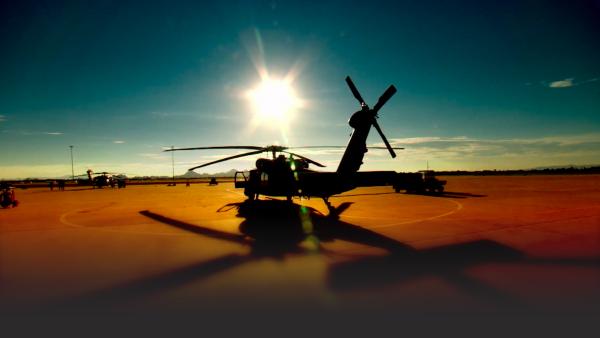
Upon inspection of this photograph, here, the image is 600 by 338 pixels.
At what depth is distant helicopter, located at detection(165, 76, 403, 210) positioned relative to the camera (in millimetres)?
15484

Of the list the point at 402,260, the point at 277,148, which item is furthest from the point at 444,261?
the point at 277,148

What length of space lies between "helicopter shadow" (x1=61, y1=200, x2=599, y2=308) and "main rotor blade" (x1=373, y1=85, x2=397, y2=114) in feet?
21.3

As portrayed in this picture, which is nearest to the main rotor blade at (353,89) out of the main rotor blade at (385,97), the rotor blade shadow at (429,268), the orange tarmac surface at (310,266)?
the main rotor blade at (385,97)

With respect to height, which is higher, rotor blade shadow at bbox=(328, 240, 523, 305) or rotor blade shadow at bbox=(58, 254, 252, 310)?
rotor blade shadow at bbox=(58, 254, 252, 310)

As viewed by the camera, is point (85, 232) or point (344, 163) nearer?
point (85, 232)

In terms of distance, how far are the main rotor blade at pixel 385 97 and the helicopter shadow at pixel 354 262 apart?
650cm

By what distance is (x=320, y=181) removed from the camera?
16.2 metres

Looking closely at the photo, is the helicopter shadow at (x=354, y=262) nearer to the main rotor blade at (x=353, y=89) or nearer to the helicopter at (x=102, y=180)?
the main rotor blade at (x=353, y=89)

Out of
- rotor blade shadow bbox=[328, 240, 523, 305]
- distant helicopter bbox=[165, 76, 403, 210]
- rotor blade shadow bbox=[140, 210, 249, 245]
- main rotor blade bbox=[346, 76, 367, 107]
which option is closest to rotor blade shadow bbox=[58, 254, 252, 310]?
rotor blade shadow bbox=[140, 210, 249, 245]

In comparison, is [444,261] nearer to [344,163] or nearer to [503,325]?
[503,325]

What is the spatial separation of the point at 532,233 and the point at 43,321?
14.1m

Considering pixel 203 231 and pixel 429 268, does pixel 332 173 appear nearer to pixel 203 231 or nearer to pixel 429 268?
pixel 203 231

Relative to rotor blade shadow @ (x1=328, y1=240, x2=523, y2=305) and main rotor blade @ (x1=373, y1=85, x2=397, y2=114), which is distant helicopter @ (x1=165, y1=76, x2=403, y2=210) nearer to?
main rotor blade @ (x1=373, y1=85, x2=397, y2=114)

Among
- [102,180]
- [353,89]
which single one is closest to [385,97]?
[353,89]
